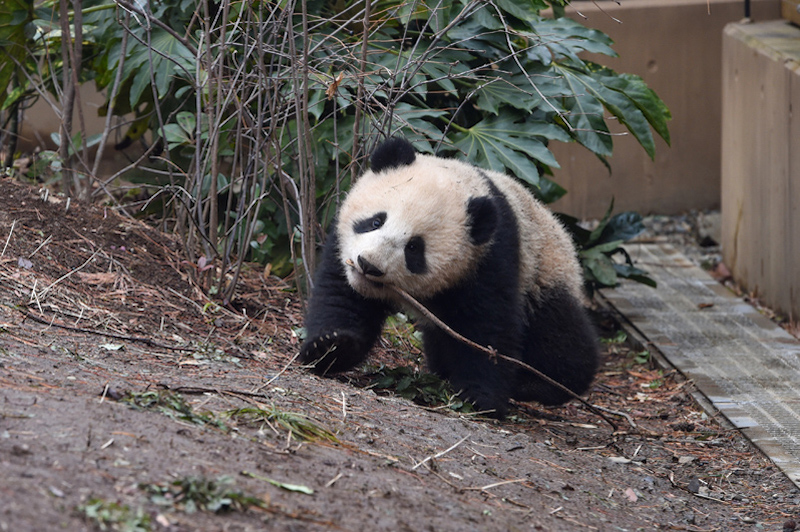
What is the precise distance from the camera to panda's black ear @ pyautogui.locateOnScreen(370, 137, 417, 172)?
13.4 ft

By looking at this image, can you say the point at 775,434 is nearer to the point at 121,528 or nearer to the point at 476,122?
the point at 476,122

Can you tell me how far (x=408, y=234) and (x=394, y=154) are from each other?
51 cm

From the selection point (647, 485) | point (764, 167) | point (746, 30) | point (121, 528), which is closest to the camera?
point (121, 528)

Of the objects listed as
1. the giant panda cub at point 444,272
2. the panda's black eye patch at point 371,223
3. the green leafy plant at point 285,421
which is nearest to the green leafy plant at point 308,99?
the giant panda cub at point 444,272

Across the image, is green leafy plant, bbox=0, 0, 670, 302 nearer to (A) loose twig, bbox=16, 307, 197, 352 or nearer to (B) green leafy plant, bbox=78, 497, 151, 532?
(A) loose twig, bbox=16, 307, 197, 352

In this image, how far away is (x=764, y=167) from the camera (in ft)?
22.8

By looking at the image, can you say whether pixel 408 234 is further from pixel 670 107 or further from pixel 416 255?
pixel 670 107

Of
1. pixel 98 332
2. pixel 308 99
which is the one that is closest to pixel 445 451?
pixel 98 332

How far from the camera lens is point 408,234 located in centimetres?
378

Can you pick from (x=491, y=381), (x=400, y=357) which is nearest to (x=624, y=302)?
(x=400, y=357)

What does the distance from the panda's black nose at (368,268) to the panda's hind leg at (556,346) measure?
3.73 feet

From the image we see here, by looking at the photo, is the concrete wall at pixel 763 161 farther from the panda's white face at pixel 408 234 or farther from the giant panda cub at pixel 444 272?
the panda's white face at pixel 408 234

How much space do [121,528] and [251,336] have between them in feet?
8.17

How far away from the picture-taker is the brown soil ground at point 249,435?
2.29 m
